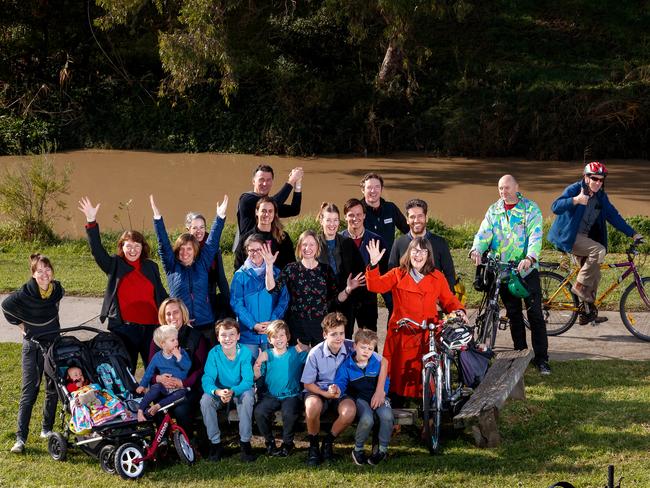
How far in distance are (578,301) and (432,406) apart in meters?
3.53

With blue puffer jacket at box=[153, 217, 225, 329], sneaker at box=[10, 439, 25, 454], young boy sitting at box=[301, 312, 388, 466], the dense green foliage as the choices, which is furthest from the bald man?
the dense green foliage

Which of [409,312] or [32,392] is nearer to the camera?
[32,392]

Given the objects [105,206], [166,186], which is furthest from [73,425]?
[166,186]

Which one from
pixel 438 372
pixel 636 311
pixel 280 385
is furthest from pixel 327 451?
pixel 636 311

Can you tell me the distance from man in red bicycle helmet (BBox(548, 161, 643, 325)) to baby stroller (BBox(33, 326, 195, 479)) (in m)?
4.50

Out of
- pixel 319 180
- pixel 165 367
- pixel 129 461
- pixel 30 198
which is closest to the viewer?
pixel 129 461

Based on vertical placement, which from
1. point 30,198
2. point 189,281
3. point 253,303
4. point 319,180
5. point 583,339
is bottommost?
point 583,339

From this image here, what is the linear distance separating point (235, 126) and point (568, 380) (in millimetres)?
22455

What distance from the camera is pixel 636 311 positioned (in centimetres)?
1066

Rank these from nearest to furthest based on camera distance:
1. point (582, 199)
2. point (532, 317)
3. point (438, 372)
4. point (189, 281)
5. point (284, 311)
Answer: point (438, 372) < point (284, 311) < point (189, 281) < point (532, 317) < point (582, 199)

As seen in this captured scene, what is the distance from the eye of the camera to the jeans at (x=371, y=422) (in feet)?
23.2

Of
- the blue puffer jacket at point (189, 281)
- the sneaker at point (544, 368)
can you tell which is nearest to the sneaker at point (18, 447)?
the blue puffer jacket at point (189, 281)

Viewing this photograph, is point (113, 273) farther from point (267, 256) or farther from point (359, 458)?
point (359, 458)

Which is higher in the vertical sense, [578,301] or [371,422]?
[578,301]
